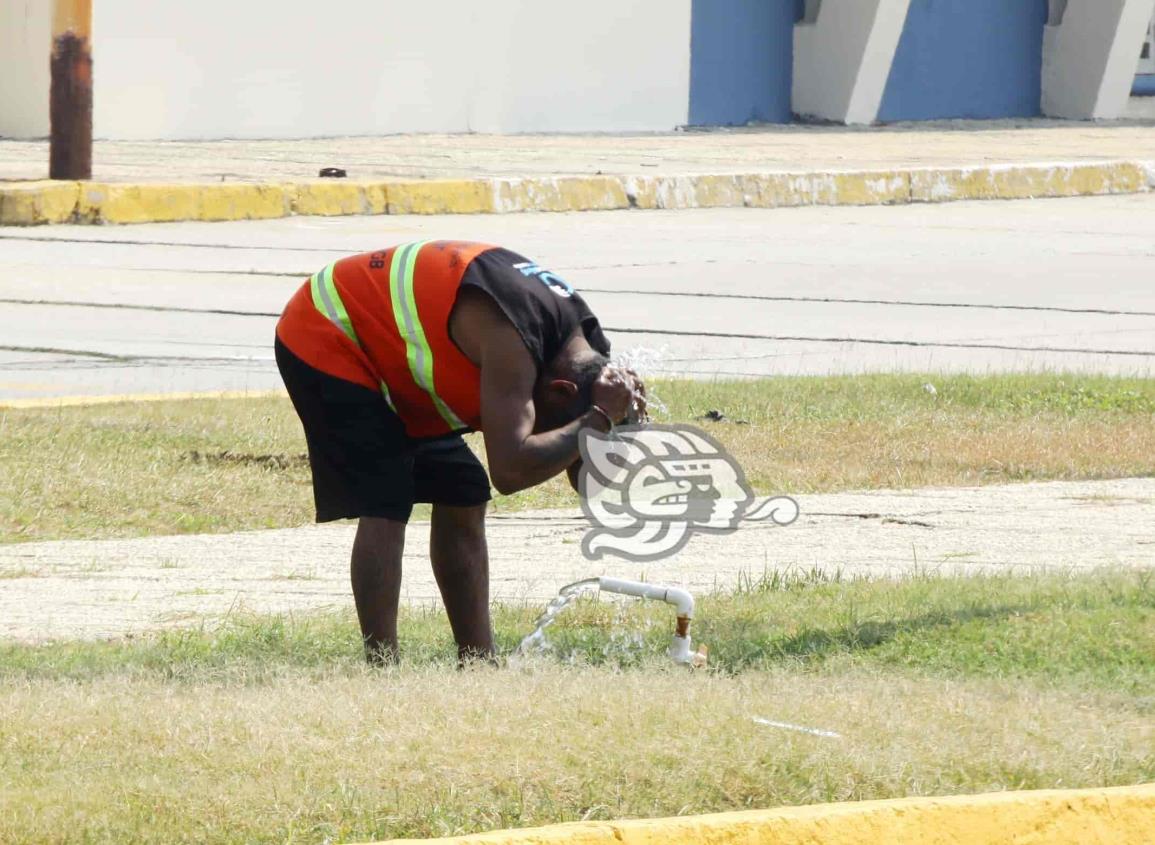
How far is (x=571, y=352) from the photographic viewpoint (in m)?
4.89

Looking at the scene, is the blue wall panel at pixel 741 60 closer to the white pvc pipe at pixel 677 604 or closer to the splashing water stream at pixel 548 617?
the splashing water stream at pixel 548 617

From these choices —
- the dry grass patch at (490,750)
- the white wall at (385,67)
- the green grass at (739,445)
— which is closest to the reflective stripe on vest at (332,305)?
the dry grass patch at (490,750)

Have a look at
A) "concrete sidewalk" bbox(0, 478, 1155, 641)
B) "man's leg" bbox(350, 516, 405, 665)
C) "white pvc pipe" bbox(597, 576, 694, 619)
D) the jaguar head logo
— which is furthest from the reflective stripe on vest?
"concrete sidewalk" bbox(0, 478, 1155, 641)

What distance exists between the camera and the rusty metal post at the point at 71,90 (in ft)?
48.6

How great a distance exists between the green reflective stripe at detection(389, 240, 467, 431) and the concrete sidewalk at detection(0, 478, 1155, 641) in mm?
1237

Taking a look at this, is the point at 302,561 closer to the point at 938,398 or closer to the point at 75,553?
the point at 75,553

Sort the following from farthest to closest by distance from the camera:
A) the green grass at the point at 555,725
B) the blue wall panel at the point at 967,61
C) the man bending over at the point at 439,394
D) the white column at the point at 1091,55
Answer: the white column at the point at 1091,55
the blue wall panel at the point at 967,61
the man bending over at the point at 439,394
the green grass at the point at 555,725

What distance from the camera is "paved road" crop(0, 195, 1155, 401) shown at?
33.9 feet

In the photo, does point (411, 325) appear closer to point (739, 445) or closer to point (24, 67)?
point (739, 445)

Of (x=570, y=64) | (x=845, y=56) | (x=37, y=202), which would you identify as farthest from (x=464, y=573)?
(x=845, y=56)

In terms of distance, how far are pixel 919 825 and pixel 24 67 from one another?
17.2 meters

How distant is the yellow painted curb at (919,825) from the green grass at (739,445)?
383 centimetres

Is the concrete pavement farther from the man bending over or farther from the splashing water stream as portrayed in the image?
the man bending over

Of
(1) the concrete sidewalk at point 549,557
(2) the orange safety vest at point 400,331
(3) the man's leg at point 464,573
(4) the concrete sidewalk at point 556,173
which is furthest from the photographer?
(4) the concrete sidewalk at point 556,173
